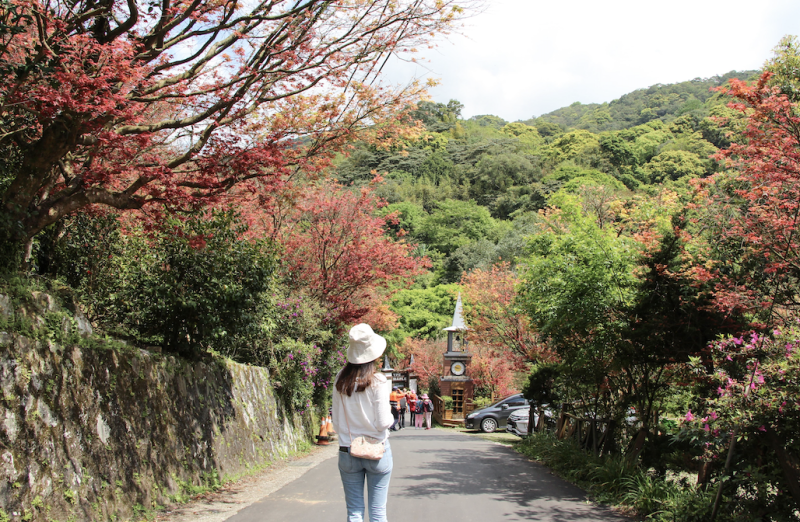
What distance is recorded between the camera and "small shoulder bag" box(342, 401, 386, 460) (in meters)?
3.96

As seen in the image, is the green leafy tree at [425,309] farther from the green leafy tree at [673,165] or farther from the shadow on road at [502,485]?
the shadow on road at [502,485]

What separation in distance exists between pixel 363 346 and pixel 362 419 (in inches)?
20.3

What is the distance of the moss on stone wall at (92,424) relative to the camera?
486 cm

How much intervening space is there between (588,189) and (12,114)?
20.4 metres

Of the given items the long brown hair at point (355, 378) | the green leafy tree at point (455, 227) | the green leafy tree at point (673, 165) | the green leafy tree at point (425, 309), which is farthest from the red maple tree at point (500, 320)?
the green leafy tree at point (673, 165)

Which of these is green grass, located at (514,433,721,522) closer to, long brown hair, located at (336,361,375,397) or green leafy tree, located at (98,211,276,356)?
long brown hair, located at (336,361,375,397)

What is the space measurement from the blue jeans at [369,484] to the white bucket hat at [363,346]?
67 centimetres

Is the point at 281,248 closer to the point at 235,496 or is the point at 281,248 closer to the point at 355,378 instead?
the point at 235,496

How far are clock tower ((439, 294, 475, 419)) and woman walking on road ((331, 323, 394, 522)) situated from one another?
27502mm

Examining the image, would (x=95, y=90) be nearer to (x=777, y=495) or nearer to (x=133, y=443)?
(x=133, y=443)

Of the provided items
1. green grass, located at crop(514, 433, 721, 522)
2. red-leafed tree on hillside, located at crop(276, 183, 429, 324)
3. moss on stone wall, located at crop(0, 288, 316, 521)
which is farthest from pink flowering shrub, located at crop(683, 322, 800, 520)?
red-leafed tree on hillside, located at crop(276, 183, 429, 324)

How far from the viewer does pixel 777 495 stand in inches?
211

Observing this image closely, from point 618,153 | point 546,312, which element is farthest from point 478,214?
point 546,312

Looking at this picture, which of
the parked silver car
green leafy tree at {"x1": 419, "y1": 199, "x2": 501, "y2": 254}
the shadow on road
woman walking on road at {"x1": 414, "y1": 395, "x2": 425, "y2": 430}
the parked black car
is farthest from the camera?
green leafy tree at {"x1": 419, "y1": 199, "x2": 501, "y2": 254}
